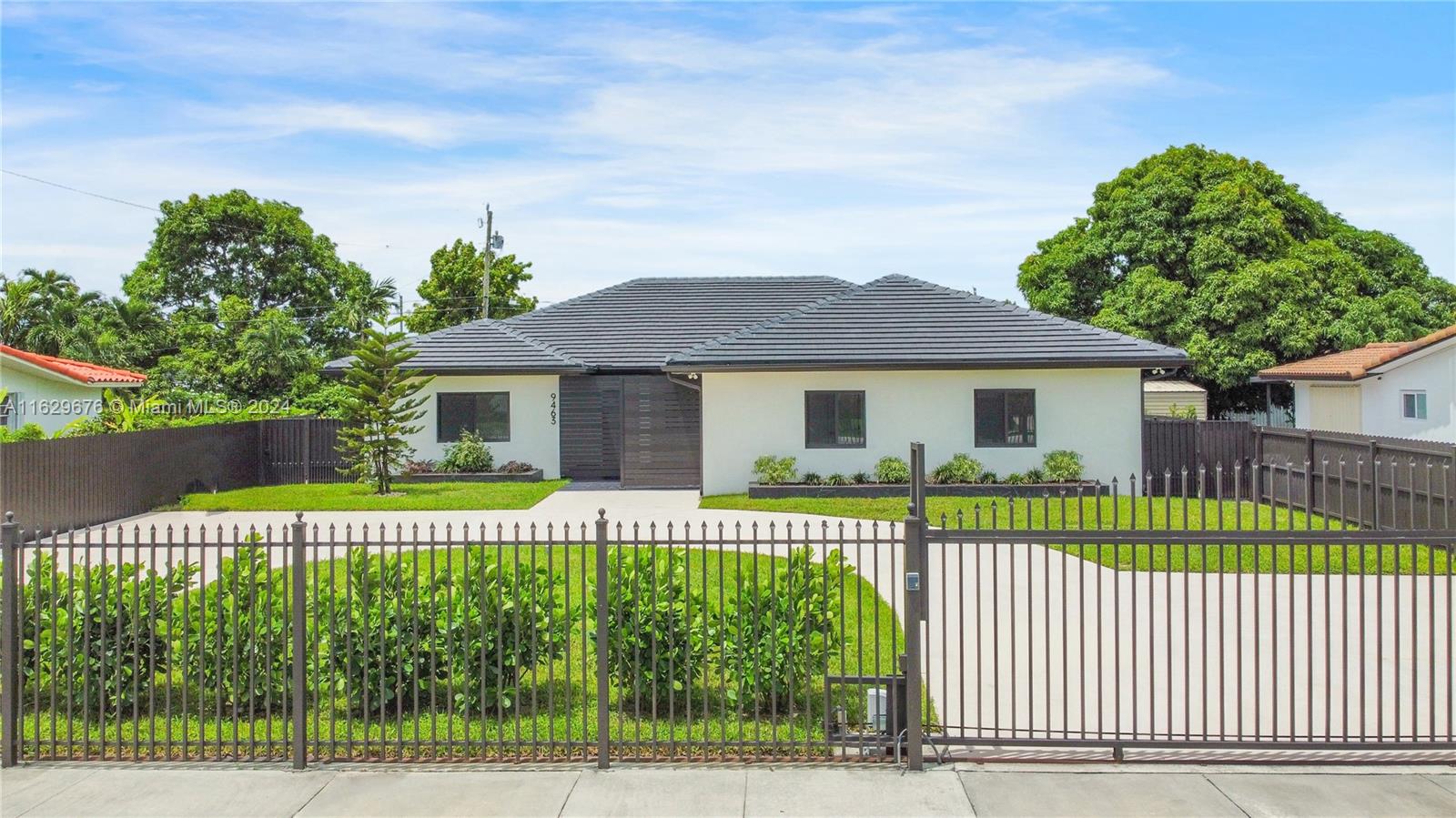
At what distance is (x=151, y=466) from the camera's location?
2062 centimetres

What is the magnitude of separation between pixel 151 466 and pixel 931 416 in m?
14.6

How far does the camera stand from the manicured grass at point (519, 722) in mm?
7008

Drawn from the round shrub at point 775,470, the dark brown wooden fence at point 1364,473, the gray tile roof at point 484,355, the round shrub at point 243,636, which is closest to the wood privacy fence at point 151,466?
the gray tile roof at point 484,355

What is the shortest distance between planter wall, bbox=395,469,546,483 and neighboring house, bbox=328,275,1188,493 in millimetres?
910

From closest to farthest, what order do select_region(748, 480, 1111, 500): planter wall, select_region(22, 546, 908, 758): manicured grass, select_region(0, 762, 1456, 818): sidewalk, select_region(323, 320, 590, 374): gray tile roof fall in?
select_region(0, 762, 1456, 818): sidewalk
select_region(22, 546, 908, 758): manicured grass
select_region(748, 480, 1111, 500): planter wall
select_region(323, 320, 590, 374): gray tile roof

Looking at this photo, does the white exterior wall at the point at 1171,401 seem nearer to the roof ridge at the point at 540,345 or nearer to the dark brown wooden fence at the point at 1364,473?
the dark brown wooden fence at the point at 1364,473

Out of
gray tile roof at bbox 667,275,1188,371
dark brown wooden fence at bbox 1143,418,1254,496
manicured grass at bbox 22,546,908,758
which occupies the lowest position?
manicured grass at bbox 22,546,908,758

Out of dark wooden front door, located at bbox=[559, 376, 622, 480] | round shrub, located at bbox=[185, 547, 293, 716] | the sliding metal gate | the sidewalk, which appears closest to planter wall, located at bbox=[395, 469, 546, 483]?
dark wooden front door, located at bbox=[559, 376, 622, 480]

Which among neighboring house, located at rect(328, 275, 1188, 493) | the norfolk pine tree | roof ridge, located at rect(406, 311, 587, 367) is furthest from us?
roof ridge, located at rect(406, 311, 587, 367)

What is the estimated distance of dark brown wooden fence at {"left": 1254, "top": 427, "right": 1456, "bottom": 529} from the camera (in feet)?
45.1

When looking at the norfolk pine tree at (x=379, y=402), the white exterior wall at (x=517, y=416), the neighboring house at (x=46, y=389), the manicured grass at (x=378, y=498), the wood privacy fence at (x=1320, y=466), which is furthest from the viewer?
the neighboring house at (x=46, y=389)

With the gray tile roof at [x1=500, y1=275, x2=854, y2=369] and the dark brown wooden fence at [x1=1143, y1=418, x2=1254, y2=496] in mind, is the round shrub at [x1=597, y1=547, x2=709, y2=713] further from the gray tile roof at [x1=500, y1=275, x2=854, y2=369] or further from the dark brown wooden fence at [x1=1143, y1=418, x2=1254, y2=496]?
the gray tile roof at [x1=500, y1=275, x2=854, y2=369]

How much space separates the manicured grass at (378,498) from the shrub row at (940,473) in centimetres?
455

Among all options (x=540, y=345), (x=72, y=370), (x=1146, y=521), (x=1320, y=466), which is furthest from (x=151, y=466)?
(x=1320, y=466)
